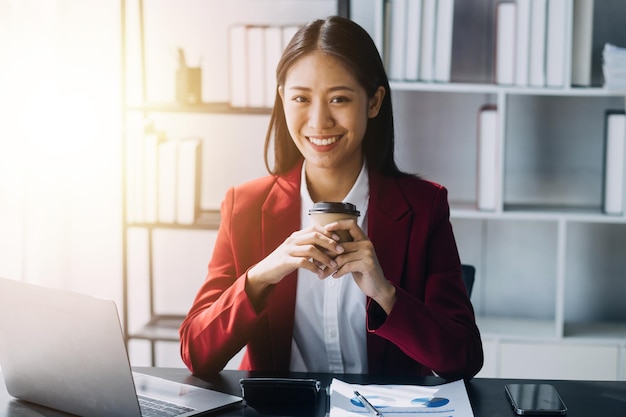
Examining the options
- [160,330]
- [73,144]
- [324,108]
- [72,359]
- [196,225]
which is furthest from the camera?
[73,144]

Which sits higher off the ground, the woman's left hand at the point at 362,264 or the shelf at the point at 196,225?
the woman's left hand at the point at 362,264

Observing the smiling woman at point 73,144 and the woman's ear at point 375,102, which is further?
the smiling woman at point 73,144

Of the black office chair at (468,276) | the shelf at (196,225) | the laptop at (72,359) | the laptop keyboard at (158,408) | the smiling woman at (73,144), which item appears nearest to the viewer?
the laptop at (72,359)

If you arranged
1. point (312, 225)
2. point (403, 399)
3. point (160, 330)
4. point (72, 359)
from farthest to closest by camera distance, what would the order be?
point (160, 330) → point (312, 225) → point (403, 399) → point (72, 359)

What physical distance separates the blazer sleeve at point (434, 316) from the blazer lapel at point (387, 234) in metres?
0.02

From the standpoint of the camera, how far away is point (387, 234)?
1684mm

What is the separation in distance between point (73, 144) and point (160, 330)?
90cm

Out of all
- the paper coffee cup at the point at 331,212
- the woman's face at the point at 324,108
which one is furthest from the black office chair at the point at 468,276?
the paper coffee cup at the point at 331,212

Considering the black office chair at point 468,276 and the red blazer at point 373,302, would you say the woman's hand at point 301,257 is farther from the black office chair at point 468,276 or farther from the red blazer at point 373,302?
the black office chair at point 468,276

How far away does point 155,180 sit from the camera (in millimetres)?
2816

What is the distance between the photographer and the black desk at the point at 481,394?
1.22 metres

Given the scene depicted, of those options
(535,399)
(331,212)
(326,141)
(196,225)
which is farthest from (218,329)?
(196,225)

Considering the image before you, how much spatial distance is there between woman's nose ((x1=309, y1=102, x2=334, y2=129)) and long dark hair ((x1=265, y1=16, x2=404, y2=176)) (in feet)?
0.33

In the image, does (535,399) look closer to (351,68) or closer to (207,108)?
(351,68)
